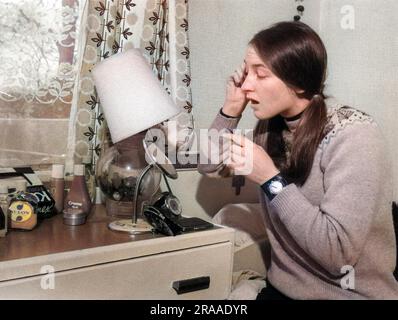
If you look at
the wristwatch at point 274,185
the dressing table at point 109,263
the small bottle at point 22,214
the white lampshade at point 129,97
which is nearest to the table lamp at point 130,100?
the white lampshade at point 129,97

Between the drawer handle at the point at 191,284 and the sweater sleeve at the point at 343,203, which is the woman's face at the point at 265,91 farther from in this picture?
the drawer handle at the point at 191,284

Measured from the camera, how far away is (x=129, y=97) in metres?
1.10

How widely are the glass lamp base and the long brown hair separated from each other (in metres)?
0.42

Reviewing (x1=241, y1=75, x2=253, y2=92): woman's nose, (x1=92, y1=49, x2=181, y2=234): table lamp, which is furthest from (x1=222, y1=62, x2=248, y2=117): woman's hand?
(x1=92, y1=49, x2=181, y2=234): table lamp

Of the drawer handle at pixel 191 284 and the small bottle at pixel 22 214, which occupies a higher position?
the small bottle at pixel 22 214

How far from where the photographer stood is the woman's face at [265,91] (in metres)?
1.13

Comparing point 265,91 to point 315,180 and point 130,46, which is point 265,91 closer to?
point 315,180

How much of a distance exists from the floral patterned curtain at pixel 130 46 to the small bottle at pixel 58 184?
0.11 meters

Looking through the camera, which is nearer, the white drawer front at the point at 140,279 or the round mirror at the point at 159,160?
the white drawer front at the point at 140,279

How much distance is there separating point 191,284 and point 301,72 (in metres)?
0.63

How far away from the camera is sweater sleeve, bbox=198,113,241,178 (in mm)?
1389

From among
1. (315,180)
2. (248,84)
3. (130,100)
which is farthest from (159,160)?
(315,180)

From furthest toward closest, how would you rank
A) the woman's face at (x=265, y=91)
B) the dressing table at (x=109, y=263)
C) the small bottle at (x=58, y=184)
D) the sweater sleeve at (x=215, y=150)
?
the sweater sleeve at (x=215, y=150)
the small bottle at (x=58, y=184)
the woman's face at (x=265, y=91)
the dressing table at (x=109, y=263)

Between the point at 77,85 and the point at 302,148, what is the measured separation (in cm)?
74
